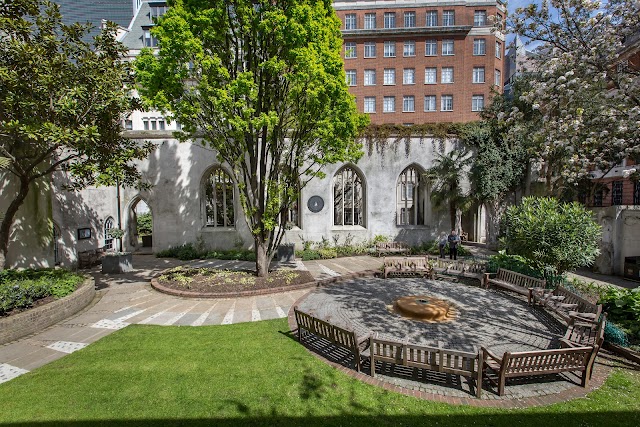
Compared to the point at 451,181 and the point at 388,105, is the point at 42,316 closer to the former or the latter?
the point at 451,181

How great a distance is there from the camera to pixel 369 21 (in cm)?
3638

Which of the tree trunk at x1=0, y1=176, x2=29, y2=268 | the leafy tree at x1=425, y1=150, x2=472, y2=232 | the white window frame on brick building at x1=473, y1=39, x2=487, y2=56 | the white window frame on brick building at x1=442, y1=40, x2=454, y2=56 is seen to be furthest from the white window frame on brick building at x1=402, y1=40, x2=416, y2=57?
the tree trunk at x1=0, y1=176, x2=29, y2=268

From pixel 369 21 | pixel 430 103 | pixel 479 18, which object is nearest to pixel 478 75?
pixel 430 103

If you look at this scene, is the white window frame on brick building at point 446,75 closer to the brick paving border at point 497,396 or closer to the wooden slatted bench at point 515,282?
the wooden slatted bench at point 515,282

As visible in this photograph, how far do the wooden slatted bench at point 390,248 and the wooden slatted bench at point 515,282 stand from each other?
5695 millimetres

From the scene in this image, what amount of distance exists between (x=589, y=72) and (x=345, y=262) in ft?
38.8

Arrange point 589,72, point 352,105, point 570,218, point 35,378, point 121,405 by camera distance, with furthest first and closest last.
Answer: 1. point 352,105
2. point 570,218
3. point 589,72
4. point 35,378
5. point 121,405

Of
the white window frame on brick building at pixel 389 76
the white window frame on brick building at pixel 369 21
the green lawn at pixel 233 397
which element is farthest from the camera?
the white window frame on brick building at pixel 389 76

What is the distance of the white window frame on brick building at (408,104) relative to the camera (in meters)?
36.2

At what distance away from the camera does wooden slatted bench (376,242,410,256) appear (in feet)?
55.3

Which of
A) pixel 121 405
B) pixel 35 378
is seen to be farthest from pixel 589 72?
pixel 35 378

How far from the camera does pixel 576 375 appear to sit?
5.72 m

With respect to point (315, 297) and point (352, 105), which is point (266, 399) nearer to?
point (315, 297)

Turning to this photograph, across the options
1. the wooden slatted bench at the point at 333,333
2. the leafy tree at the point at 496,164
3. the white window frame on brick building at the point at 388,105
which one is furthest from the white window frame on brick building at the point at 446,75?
the wooden slatted bench at the point at 333,333
